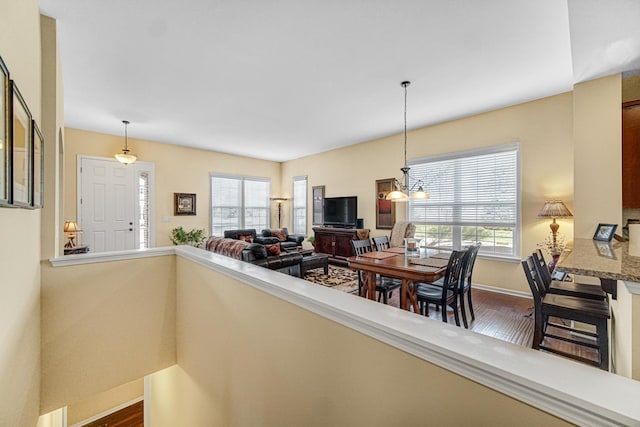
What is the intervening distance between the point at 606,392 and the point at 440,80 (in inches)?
132

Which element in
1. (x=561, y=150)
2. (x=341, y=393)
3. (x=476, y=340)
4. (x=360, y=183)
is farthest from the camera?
(x=360, y=183)

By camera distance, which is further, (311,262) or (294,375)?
(311,262)

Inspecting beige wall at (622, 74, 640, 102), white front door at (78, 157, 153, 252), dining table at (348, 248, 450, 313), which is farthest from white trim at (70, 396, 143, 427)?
beige wall at (622, 74, 640, 102)

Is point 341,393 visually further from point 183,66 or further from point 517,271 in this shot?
point 517,271

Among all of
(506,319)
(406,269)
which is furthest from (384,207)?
(406,269)

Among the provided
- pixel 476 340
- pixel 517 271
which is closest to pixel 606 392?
pixel 476 340

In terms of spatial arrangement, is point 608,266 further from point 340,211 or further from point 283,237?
point 283,237

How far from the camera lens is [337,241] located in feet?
20.1

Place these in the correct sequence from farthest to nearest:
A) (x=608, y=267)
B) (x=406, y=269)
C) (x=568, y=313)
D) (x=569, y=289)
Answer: (x=406, y=269) < (x=569, y=289) < (x=568, y=313) < (x=608, y=267)

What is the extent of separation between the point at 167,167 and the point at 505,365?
6859 mm

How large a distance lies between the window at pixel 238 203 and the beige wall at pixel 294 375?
4310 mm

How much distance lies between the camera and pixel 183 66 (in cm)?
291

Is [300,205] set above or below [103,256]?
above

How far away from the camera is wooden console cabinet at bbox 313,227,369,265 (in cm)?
582
